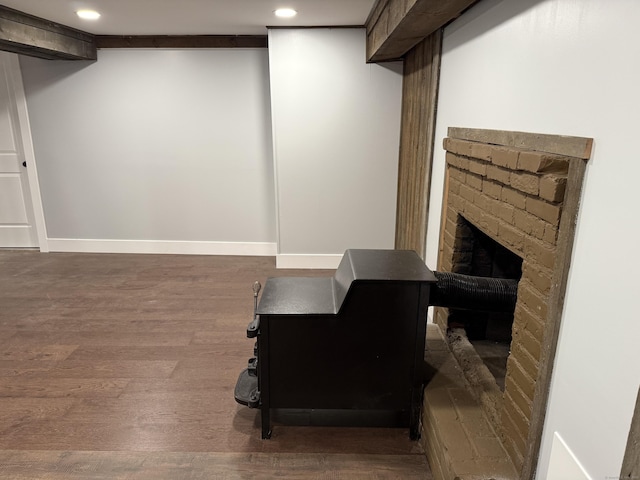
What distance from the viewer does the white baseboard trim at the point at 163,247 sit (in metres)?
4.65

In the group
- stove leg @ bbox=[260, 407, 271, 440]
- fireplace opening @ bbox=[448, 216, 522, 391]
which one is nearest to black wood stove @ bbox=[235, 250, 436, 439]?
stove leg @ bbox=[260, 407, 271, 440]

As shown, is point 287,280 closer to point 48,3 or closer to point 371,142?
point 371,142

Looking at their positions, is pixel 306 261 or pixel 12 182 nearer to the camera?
pixel 306 261

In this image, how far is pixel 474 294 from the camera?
188 cm

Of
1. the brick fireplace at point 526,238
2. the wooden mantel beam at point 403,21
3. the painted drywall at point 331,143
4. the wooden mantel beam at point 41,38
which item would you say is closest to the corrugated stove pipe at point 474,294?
the brick fireplace at point 526,238

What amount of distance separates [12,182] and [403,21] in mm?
4529

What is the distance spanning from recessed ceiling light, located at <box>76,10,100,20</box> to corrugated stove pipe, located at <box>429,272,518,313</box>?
314 cm

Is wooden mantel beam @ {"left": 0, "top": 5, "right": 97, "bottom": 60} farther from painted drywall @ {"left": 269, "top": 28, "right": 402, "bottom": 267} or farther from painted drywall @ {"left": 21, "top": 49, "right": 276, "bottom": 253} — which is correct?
painted drywall @ {"left": 269, "top": 28, "right": 402, "bottom": 267}

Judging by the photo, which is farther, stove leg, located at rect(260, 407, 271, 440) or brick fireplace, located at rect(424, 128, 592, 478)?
stove leg, located at rect(260, 407, 271, 440)

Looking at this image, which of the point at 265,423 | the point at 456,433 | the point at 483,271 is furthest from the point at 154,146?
the point at 456,433

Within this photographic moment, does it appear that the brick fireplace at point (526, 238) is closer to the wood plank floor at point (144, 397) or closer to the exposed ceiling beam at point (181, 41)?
the wood plank floor at point (144, 397)

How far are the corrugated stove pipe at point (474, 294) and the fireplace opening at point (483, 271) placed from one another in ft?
1.28

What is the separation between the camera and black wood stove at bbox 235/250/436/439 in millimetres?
1801

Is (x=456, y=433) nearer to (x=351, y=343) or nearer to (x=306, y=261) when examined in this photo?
(x=351, y=343)
